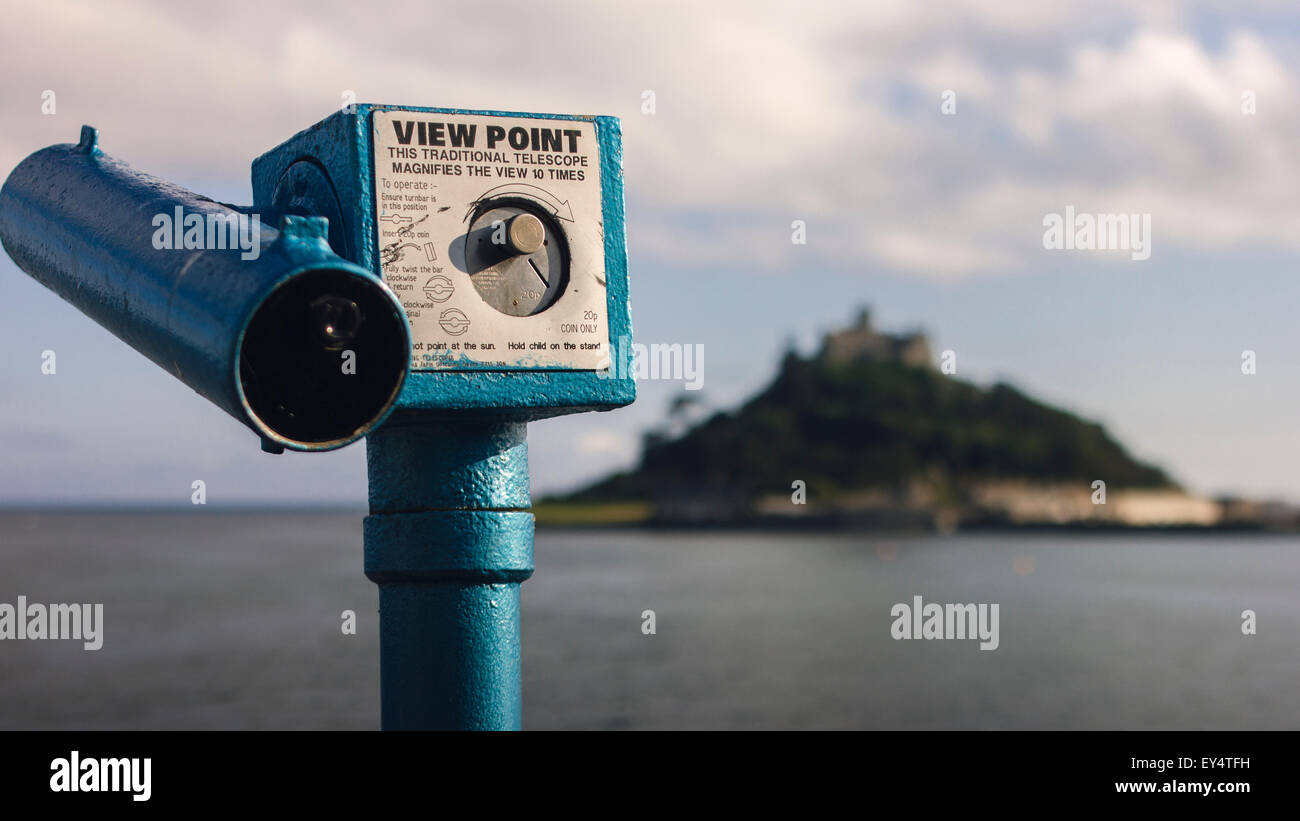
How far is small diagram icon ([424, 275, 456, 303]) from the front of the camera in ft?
8.30

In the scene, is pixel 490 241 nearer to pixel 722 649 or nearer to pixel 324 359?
pixel 324 359

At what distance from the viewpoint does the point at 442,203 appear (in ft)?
8.38

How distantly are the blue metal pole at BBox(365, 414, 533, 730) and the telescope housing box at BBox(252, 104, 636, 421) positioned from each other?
0.45ft

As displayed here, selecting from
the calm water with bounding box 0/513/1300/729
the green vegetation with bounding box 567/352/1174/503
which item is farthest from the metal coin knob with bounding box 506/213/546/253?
the green vegetation with bounding box 567/352/1174/503

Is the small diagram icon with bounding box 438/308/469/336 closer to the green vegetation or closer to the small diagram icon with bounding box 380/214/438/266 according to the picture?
the small diagram icon with bounding box 380/214/438/266

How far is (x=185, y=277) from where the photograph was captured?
2201mm

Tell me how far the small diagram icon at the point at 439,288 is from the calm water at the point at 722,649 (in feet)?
146

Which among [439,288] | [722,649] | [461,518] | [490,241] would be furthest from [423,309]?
[722,649]

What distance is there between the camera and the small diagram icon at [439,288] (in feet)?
8.30

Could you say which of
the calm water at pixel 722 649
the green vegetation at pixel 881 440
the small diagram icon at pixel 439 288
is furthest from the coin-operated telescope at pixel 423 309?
the green vegetation at pixel 881 440

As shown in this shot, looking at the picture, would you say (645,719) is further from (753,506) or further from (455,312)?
(753,506)

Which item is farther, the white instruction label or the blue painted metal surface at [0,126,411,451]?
the white instruction label

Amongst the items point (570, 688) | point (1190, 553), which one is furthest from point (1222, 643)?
point (1190, 553)

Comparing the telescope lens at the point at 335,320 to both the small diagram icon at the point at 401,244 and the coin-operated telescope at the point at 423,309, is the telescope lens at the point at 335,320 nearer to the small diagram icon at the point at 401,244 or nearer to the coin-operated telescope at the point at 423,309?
the coin-operated telescope at the point at 423,309
